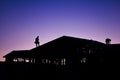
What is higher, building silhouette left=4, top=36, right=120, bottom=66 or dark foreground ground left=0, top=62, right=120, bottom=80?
building silhouette left=4, top=36, right=120, bottom=66

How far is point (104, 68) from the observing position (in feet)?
55.9

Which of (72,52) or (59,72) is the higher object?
(72,52)

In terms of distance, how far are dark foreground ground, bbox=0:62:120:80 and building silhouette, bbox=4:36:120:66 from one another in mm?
539

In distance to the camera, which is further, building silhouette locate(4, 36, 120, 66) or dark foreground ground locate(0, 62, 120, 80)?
building silhouette locate(4, 36, 120, 66)

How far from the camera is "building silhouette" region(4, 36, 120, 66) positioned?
57.6ft

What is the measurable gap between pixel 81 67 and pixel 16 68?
1113cm

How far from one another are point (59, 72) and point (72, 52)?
2.99 m

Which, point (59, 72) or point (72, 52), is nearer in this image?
point (72, 52)

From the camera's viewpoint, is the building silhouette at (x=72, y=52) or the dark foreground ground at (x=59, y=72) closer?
the dark foreground ground at (x=59, y=72)

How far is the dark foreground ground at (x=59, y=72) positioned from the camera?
16906 millimetres

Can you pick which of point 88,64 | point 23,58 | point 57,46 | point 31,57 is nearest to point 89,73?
point 88,64

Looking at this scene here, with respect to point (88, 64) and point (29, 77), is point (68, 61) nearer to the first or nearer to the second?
point (88, 64)

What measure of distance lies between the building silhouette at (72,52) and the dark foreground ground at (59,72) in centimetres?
54

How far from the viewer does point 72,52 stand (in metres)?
18.6
